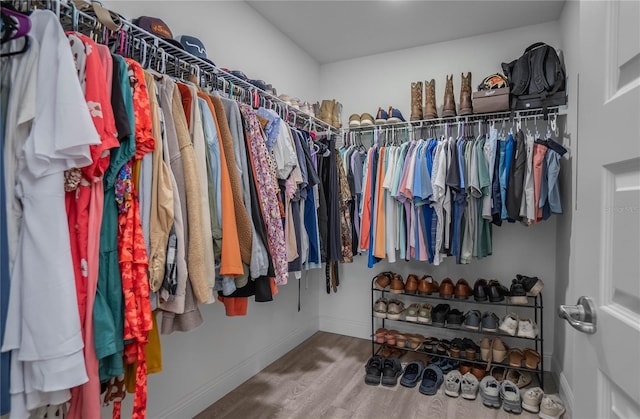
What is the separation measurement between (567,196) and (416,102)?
3.98ft

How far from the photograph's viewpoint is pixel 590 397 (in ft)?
2.13

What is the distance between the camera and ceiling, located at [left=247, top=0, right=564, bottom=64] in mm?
2246

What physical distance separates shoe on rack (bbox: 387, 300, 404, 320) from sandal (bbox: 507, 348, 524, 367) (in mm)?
762

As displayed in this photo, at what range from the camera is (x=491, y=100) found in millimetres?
2262

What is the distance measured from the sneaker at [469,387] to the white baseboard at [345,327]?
3.29 feet

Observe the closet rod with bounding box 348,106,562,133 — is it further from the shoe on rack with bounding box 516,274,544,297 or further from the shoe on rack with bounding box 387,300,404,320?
the shoe on rack with bounding box 387,300,404,320

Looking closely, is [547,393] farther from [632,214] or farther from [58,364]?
[58,364]

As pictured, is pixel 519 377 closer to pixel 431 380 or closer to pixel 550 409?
pixel 550 409

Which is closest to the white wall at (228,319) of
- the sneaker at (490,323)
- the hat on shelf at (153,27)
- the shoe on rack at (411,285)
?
the hat on shelf at (153,27)

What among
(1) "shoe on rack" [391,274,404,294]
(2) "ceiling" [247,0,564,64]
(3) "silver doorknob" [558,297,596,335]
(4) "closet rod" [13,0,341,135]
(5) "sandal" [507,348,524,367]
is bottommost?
(5) "sandal" [507,348,524,367]

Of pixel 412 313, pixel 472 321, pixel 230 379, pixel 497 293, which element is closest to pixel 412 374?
pixel 412 313

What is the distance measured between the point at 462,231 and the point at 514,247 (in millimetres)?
626

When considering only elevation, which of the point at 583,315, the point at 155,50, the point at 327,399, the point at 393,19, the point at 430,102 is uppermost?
the point at 393,19

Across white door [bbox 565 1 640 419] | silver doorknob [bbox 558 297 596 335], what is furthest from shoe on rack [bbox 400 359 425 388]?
silver doorknob [bbox 558 297 596 335]
